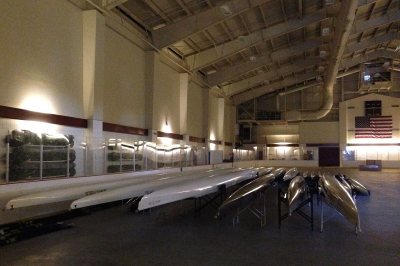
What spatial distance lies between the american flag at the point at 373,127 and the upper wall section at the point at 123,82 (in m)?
25.6

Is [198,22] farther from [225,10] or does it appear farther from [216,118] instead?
[216,118]

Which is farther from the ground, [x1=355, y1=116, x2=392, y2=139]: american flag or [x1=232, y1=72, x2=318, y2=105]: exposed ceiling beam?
[x1=232, y1=72, x2=318, y2=105]: exposed ceiling beam

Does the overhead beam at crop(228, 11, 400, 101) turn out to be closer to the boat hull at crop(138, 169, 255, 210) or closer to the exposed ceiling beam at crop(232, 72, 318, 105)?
the exposed ceiling beam at crop(232, 72, 318, 105)

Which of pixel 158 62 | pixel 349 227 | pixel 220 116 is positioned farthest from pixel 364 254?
pixel 220 116

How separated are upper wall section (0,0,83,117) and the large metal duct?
35.3ft

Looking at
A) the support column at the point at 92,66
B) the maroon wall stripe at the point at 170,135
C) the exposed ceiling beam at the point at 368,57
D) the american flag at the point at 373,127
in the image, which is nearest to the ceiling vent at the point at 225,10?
the support column at the point at 92,66

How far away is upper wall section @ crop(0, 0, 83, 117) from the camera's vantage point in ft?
33.7

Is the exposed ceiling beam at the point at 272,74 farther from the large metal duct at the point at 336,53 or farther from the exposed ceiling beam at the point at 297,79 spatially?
the exposed ceiling beam at the point at 297,79

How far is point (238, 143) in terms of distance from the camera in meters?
38.7

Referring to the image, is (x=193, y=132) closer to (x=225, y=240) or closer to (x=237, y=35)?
(x=237, y=35)

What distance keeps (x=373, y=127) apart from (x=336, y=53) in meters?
17.0

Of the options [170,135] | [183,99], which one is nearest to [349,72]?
[183,99]

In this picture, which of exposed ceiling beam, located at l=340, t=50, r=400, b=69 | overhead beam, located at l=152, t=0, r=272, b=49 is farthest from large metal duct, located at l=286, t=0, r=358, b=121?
overhead beam, located at l=152, t=0, r=272, b=49

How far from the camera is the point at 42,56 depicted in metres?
11.6
